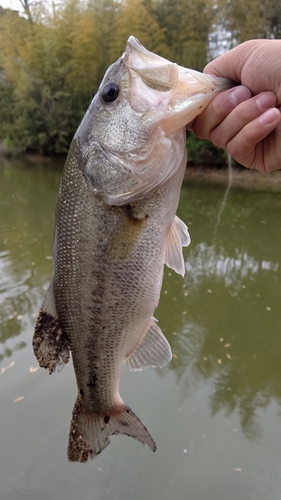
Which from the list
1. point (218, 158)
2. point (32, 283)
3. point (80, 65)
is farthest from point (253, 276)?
point (80, 65)

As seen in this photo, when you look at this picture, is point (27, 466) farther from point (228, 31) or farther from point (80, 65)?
point (80, 65)

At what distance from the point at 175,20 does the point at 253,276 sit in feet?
55.3

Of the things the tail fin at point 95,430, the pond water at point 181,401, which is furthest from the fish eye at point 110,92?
the pond water at point 181,401

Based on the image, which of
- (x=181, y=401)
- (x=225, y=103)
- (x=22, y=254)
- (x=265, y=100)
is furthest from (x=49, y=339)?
(x=22, y=254)

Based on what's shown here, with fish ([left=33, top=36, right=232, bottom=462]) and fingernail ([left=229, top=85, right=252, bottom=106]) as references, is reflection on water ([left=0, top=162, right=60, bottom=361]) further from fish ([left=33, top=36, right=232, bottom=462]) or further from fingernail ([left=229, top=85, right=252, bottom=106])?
fingernail ([left=229, top=85, right=252, bottom=106])

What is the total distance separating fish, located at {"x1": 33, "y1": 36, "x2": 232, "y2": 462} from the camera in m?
1.66

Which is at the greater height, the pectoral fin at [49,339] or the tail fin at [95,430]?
the pectoral fin at [49,339]

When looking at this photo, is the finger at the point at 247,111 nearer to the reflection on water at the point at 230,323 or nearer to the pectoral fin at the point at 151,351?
the pectoral fin at the point at 151,351

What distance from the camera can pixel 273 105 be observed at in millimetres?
1694

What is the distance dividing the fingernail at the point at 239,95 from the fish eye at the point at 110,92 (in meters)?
0.52

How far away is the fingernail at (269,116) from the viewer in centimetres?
163

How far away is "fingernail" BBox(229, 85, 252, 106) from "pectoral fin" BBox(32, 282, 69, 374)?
1266mm

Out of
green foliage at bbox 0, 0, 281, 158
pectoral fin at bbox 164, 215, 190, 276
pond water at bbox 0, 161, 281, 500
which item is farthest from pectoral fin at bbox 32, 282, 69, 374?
green foliage at bbox 0, 0, 281, 158

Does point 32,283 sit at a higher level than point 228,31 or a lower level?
lower
